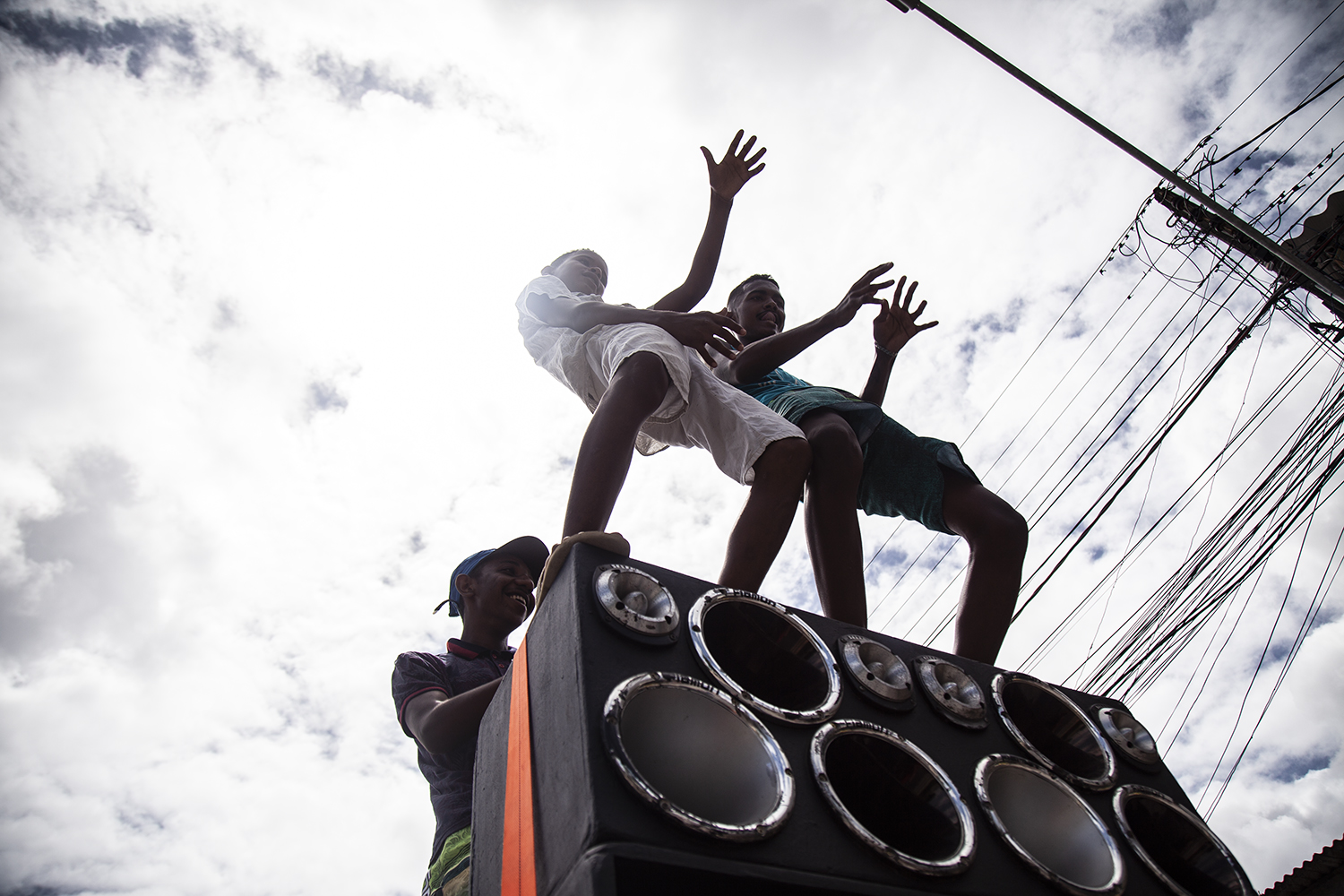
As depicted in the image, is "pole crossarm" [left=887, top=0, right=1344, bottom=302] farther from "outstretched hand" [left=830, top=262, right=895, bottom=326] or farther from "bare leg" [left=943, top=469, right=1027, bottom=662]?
"bare leg" [left=943, top=469, right=1027, bottom=662]

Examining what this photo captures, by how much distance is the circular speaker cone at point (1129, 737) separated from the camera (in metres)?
1.45

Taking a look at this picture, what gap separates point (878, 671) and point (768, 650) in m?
0.22

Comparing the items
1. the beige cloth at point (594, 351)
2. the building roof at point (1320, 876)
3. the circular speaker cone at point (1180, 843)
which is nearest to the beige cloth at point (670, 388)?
the beige cloth at point (594, 351)

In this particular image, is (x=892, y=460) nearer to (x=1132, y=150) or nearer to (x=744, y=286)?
(x=744, y=286)

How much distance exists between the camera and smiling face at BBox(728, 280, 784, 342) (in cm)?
273

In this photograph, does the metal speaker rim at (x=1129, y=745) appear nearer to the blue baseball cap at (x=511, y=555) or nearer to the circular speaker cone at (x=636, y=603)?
the circular speaker cone at (x=636, y=603)

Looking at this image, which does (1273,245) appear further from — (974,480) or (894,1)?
(974,480)

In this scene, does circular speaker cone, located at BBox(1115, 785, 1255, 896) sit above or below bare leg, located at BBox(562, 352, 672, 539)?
below

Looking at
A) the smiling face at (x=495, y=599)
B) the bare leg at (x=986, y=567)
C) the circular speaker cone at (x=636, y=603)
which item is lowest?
the circular speaker cone at (x=636, y=603)

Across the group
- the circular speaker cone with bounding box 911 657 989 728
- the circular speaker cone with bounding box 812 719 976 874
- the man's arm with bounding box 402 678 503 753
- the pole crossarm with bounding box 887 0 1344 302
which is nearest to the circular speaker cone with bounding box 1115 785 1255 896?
the circular speaker cone with bounding box 911 657 989 728

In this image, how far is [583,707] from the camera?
88 cm

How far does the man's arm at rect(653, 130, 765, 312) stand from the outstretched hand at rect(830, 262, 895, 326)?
445 millimetres

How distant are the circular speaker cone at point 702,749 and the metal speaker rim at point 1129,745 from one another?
92 cm

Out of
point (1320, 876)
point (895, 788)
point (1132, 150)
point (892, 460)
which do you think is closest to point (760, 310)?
point (892, 460)
